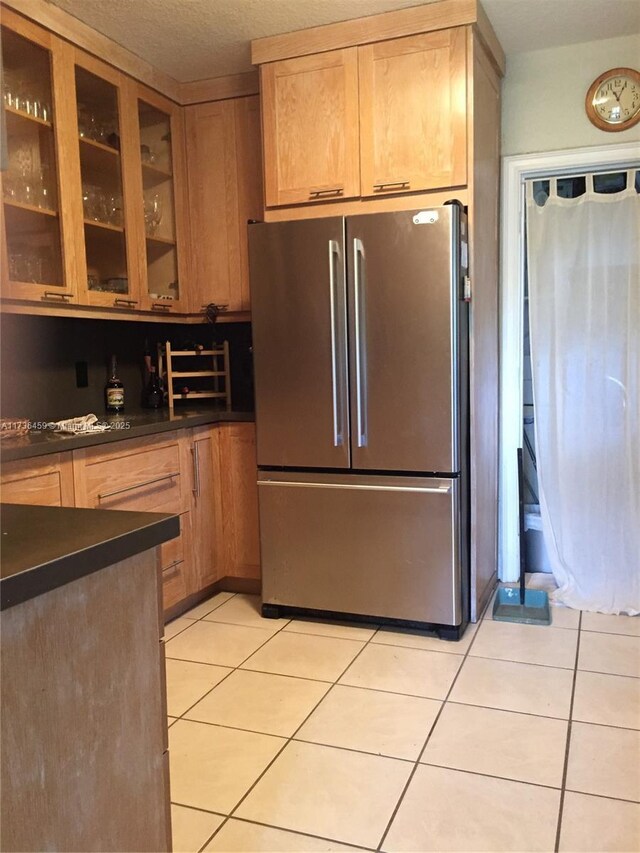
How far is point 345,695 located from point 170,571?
0.97m

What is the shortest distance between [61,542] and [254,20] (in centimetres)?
236

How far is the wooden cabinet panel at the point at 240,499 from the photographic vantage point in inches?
123

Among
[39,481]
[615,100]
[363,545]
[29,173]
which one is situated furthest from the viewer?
[615,100]

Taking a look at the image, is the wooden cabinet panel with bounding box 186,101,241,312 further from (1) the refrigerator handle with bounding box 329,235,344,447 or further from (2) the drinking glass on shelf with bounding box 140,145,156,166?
(1) the refrigerator handle with bounding box 329,235,344,447

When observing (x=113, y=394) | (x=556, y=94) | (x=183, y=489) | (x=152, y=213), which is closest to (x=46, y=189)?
(x=152, y=213)

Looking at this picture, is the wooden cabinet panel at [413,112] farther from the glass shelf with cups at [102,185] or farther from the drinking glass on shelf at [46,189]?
the drinking glass on shelf at [46,189]

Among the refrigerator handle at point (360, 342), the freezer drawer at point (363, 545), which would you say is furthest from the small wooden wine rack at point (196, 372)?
the refrigerator handle at point (360, 342)

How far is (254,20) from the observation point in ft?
8.59

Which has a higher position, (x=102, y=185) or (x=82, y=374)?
(x=102, y=185)

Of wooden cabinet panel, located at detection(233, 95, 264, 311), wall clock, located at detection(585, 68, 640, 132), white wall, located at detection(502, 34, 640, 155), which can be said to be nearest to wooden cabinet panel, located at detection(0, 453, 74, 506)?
wooden cabinet panel, located at detection(233, 95, 264, 311)

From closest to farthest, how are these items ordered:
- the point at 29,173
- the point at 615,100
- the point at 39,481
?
1. the point at 39,481
2. the point at 29,173
3. the point at 615,100

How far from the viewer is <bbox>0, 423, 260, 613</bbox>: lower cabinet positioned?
7.42 ft

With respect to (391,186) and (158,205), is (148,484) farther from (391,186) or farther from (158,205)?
(391,186)

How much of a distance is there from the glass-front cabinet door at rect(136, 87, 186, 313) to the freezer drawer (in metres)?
1.04
